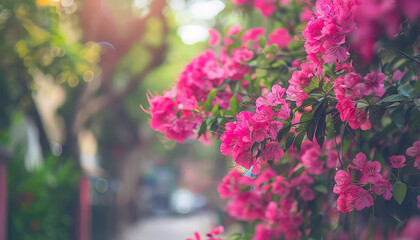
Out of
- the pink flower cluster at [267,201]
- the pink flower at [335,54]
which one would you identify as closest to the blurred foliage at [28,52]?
the pink flower cluster at [267,201]

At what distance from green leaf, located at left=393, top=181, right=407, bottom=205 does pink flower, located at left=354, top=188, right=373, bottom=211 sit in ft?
0.39

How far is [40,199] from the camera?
29.9 feet

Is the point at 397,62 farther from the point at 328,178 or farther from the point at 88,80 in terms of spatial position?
the point at 88,80

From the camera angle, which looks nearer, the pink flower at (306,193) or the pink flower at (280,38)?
the pink flower at (306,193)

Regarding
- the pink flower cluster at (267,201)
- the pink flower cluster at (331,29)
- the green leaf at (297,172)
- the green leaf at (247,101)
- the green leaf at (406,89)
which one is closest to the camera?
the pink flower cluster at (331,29)

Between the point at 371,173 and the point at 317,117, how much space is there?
0.39 metres

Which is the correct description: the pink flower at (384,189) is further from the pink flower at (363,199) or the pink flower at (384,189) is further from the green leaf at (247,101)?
the green leaf at (247,101)

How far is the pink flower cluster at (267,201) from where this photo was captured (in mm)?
3188

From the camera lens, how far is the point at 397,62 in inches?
113

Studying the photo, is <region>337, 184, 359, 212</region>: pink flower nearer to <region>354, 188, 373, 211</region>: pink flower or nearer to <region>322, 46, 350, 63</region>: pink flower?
<region>354, 188, 373, 211</region>: pink flower

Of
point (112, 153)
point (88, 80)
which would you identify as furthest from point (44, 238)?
point (112, 153)

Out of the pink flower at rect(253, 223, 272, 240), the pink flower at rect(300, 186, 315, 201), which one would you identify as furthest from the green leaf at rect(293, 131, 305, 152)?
the pink flower at rect(253, 223, 272, 240)

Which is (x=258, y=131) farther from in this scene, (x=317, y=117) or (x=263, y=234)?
(x=263, y=234)

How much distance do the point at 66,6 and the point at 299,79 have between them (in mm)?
8967
